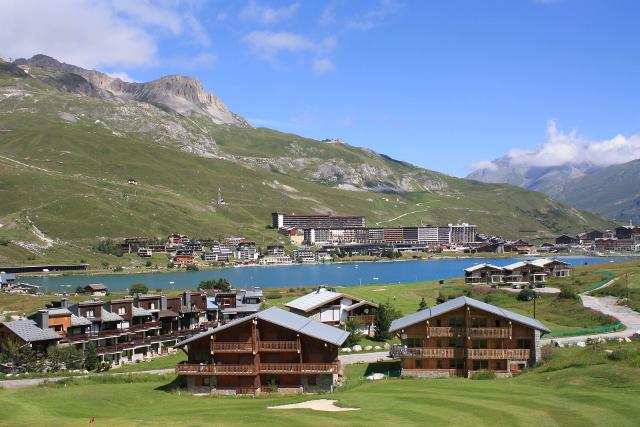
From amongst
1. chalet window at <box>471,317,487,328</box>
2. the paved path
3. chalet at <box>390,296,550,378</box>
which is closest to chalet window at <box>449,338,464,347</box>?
chalet at <box>390,296,550,378</box>

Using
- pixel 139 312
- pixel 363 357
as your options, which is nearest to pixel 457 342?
pixel 363 357

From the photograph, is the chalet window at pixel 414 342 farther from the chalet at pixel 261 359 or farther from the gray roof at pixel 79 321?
the gray roof at pixel 79 321

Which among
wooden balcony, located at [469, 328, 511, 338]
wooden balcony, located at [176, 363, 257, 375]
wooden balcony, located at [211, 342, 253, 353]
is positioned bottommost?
wooden balcony, located at [176, 363, 257, 375]

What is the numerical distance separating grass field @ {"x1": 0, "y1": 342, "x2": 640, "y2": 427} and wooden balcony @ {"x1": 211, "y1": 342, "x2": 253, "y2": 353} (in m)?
2.95

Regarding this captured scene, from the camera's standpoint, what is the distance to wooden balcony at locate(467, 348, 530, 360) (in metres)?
39.6

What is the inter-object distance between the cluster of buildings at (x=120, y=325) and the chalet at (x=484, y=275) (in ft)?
172

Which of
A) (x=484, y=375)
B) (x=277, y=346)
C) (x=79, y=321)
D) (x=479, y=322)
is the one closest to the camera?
(x=277, y=346)

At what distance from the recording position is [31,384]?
41.3m

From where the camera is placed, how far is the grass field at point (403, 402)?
24.8 metres

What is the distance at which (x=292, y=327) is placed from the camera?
37.9m

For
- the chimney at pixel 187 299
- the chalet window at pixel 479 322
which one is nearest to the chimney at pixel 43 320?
the chimney at pixel 187 299

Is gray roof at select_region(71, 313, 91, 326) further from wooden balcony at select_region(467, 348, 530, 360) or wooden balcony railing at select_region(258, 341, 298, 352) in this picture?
wooden balcony at select_region(467, 348, 530, 360)

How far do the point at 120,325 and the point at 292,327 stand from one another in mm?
24835

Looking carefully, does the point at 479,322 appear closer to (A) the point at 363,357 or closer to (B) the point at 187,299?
(A) the point at 363,357
